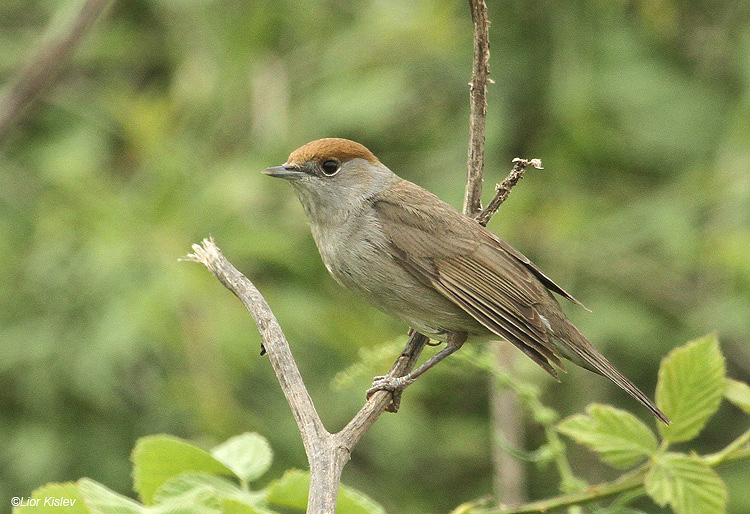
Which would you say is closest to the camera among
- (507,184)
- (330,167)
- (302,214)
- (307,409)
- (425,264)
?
(307,409)

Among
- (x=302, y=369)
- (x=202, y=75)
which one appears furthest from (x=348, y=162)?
(x=202, y=75)

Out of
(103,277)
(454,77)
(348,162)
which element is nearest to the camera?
(348,162)

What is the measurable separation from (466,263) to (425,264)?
16 cm

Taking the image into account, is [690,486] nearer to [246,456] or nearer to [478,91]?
[246,456]

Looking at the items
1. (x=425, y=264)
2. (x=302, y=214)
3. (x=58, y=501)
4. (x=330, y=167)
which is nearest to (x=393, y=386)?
(x=425, y=264)

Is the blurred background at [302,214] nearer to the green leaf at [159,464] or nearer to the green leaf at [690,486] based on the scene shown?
the green leaf at [159,464]

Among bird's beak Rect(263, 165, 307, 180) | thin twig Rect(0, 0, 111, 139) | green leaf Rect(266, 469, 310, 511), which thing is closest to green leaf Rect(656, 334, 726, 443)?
green leaf Rect(266, 469, 310, 511)

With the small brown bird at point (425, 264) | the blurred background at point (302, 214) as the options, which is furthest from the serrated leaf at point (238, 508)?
the blurred background at point (302, 214)

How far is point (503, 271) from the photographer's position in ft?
11.1

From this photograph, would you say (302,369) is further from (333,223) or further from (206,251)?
(206,251)

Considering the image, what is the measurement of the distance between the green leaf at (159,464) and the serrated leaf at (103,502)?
15 cm

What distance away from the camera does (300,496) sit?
1896 millimetres

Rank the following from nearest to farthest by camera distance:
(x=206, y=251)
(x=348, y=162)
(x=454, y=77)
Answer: (x=206, y=251), (x=348, y=162), (x=454, y=77)

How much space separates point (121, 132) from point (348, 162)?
10.0 feet
